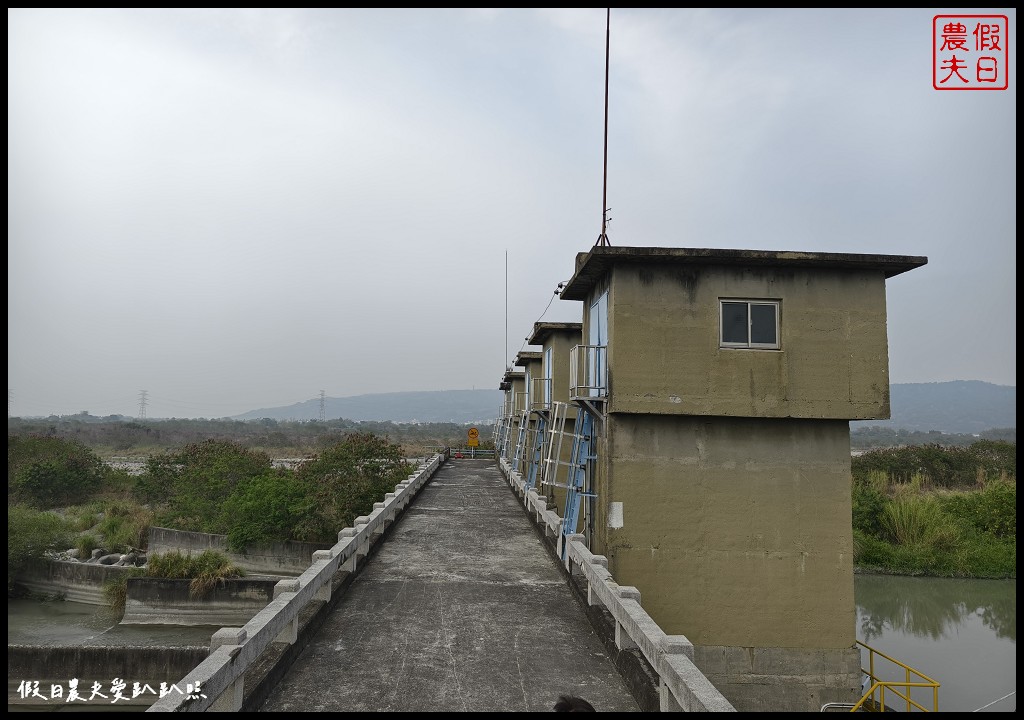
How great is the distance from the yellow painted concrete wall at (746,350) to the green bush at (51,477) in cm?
4728

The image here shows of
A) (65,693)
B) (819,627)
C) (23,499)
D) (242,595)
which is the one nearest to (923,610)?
(819,627)

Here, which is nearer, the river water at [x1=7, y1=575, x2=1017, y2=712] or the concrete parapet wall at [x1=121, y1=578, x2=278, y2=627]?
the river water at [x1=7, y1=575, x2=1017, y2=712]

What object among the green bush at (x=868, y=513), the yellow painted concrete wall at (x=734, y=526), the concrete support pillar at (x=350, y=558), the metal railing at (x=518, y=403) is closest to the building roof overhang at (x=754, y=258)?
the yellow painted concrete wall at (x=734, y=526)

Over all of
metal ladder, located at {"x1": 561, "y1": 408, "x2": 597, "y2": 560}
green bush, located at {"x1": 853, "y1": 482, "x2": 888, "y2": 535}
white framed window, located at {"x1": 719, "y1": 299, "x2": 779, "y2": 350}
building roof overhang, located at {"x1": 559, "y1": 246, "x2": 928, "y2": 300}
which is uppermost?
building roof overhang, located at {"x1": 559, "y1": 246, "x2": 928, "y2": 300}

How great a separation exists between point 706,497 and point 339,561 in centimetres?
644

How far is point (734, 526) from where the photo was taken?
11.8 metres

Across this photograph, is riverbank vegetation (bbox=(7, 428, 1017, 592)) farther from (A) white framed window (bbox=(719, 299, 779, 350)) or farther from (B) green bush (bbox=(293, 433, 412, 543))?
(A) white framed window (bbox=(719, 299, 779, 350))

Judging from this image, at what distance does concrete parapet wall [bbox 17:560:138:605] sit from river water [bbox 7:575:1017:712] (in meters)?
0.52

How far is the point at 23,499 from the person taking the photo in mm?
43750

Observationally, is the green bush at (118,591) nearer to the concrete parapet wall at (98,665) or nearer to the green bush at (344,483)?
the green bush at (344,483)

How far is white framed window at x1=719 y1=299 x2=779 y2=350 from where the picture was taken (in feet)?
38.9

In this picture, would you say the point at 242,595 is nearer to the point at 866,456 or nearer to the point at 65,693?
the point at 65,693

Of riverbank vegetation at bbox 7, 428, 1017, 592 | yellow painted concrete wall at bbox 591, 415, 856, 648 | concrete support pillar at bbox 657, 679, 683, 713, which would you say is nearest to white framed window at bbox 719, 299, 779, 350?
yellow painted concrete wall at bbox 591, 415, 856, 648

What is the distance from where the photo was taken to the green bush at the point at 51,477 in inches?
1742
